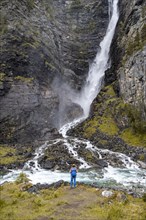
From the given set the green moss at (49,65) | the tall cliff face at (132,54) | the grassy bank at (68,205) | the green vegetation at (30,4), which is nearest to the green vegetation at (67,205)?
the grassy bank at (68,205)

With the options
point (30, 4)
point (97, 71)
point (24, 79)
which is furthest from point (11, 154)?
point (30, 4)

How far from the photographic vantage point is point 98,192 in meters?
27.3

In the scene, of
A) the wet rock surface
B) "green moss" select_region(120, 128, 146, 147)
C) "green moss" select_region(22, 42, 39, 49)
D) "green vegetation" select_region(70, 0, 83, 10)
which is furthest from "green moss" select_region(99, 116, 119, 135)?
"green vegetation" select_region(70, 0, 83, 10)

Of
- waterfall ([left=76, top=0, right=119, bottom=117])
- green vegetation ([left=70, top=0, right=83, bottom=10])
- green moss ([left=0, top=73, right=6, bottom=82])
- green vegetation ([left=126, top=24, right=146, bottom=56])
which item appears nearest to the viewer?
green moss ([left=0, top=73, right=6, bottom=82])

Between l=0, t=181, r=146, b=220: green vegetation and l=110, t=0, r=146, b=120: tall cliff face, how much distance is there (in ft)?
104

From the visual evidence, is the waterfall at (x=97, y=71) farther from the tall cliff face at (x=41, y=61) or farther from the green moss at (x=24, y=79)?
the green moss at (x=24, y=79)

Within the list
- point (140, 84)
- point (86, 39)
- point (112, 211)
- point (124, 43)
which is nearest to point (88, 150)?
point (140, 84)

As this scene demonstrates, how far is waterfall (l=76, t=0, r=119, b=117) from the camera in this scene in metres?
74.6

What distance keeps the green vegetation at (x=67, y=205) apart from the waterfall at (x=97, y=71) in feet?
142

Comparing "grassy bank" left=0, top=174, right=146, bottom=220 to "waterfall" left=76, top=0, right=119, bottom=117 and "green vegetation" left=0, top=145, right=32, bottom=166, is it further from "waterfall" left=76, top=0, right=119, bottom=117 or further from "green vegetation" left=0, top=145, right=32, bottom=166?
"waterfall" left=76, top=0, right=119, bottom=117

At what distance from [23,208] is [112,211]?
7048 mm

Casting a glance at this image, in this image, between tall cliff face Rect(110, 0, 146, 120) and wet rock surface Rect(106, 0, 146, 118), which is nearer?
tall cliff face Rect(110, 0, 146, 120)

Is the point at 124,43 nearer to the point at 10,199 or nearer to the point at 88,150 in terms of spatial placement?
the point at 88,150

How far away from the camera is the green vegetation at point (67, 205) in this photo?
66.6 feet
